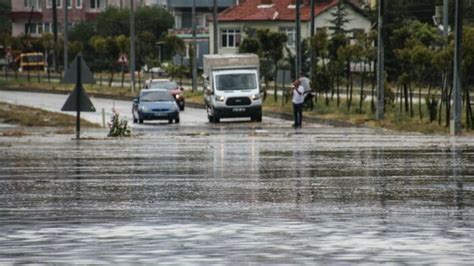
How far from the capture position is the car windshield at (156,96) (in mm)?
60834

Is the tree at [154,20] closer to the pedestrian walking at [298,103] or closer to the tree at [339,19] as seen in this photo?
the tree at [339,19]

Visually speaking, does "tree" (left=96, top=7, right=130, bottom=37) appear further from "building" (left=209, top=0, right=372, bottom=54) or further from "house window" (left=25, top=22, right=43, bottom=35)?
"house window" (left=25, top=22, right=43, bottom=35)

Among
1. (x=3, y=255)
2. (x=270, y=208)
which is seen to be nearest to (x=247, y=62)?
(x=270, y=208)

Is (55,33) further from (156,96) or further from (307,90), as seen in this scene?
(307,90)

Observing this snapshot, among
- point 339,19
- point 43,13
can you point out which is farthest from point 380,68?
point 43,13

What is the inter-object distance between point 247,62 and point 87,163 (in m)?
36.4

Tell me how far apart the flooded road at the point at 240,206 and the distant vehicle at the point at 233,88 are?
2868 cm

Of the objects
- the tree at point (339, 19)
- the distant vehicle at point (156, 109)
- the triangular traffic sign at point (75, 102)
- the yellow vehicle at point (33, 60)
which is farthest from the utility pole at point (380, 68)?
the yellow vehicle at point (33, 60)

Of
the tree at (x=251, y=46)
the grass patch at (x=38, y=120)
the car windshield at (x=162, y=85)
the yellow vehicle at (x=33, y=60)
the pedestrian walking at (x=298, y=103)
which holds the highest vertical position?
the tree at (x=251, y=46)

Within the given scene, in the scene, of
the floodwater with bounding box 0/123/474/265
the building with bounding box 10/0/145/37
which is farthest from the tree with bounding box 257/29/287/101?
the building with bounding box 10/0/145/37

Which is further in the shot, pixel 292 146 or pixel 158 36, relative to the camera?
pixel 158 36

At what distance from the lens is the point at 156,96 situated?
61281mm

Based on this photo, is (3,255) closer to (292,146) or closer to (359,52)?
(292,146)

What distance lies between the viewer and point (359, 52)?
206 ft
